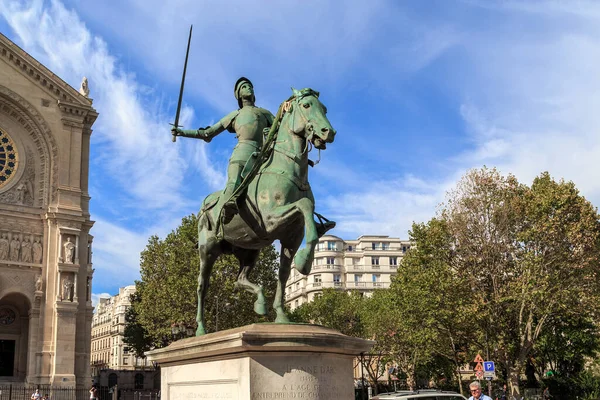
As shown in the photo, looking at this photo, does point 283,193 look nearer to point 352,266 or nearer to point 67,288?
point 67,288

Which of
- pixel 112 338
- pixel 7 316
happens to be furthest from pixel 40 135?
pixel 112 338

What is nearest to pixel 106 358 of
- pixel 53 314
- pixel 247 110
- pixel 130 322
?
pixel 130 322

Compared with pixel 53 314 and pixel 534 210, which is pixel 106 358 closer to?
pixel 53 314

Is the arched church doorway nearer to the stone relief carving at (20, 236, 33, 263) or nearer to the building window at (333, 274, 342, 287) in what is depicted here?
the stone relief carving at (20, 236, 33, 263)

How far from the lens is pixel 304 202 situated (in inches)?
305

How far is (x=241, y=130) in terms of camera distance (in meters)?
9.44

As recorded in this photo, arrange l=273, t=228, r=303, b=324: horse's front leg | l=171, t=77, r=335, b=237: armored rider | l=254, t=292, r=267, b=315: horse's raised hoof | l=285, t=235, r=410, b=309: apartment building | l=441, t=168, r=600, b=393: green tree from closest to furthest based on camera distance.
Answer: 1. l=273, t=228, r=303, b=324: horse's front leg
2. l=254, t=292, r=267, b=315: horse's raised hoof
3. l=171, t=77, r=335, b=237: armored rider
4. l=441, t=168, r=600, b=393: green tree
5. l=285, t=235, r=410, b=309: apartment building

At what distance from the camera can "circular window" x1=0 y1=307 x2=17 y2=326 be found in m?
43.0

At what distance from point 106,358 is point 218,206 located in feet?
421

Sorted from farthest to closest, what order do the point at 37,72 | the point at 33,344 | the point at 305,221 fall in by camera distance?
the point at 37,72 < the point at 33,344 < the point at 305,221

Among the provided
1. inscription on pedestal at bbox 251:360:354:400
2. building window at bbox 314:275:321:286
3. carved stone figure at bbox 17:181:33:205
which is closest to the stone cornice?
carved stone figure at bbox 17:181:33:205

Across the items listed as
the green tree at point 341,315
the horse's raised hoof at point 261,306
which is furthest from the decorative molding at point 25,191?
the horse's raised hoof at point 261,306

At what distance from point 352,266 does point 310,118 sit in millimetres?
87194

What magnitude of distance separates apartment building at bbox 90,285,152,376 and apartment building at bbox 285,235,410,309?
37.7 m
